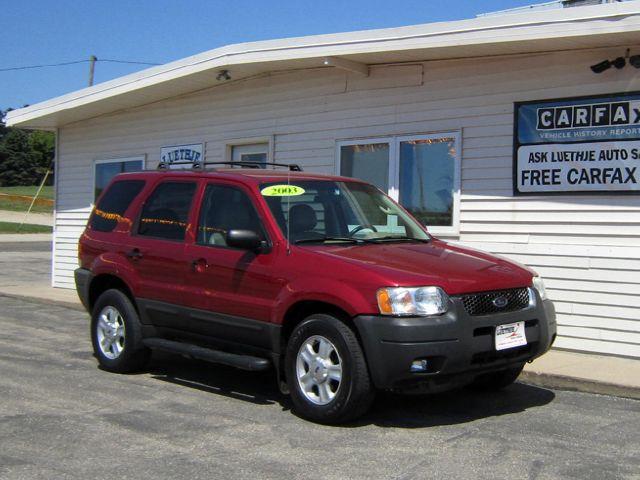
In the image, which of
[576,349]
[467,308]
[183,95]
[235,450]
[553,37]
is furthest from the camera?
[183,95]

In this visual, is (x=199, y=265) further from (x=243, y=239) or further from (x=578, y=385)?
(x=578, y=385)

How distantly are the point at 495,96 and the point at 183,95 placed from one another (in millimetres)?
5785

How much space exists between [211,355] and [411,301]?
1889 mm

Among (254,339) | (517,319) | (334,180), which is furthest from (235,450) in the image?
(334,180)

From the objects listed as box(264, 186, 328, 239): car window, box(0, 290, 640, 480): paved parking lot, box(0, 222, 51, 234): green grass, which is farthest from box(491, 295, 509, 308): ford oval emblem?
box(0, 222, 51, 234): green grass

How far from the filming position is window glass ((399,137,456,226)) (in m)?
9.53

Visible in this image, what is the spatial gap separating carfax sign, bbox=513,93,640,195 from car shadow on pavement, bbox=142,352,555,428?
243 centimetres

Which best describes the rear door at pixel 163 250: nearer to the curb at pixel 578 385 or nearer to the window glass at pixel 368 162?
the curb at pixel 578 385

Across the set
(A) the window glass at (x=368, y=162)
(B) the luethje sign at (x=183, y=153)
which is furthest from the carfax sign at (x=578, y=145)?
(B) the luethje sign at (x=183, y=153)

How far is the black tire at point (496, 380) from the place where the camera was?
21.8 ft

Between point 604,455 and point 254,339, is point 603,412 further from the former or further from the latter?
point 254,339

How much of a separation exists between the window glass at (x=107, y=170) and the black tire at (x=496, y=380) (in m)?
8.82

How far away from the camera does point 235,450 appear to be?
5094mm

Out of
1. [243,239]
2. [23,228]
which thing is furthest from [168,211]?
[23,228]
